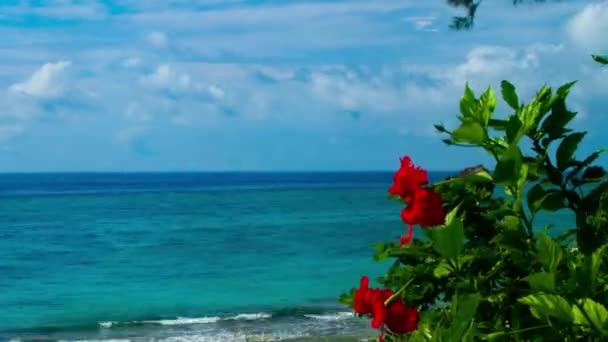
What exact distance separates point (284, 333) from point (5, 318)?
31.6ft

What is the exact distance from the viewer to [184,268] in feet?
120

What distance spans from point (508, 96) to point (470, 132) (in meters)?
0.18

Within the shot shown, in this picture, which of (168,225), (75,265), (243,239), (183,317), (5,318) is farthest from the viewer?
(168,225)

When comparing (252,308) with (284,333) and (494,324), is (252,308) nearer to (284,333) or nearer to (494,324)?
(284,333)

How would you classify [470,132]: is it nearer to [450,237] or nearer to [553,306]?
[450,237]

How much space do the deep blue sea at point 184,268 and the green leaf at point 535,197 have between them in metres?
0.88

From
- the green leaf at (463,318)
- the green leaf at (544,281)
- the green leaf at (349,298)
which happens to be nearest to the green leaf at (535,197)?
the green leaf at (544,281)

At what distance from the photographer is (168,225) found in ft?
181

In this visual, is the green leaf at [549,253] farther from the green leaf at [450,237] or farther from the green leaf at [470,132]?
the green leaf at [470,132]

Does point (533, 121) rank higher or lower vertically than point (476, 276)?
higher

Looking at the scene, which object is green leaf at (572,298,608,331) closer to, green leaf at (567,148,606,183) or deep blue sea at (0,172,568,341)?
green leaf at (567,148,606,183)

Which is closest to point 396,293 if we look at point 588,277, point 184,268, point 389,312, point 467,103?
point 389,312

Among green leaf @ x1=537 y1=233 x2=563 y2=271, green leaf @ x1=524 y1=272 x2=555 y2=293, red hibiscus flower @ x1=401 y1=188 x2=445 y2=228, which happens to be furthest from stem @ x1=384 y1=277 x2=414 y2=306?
green leaf @ x1=524 y1=272 x2=555 y2=293

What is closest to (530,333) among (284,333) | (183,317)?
(284,333)
